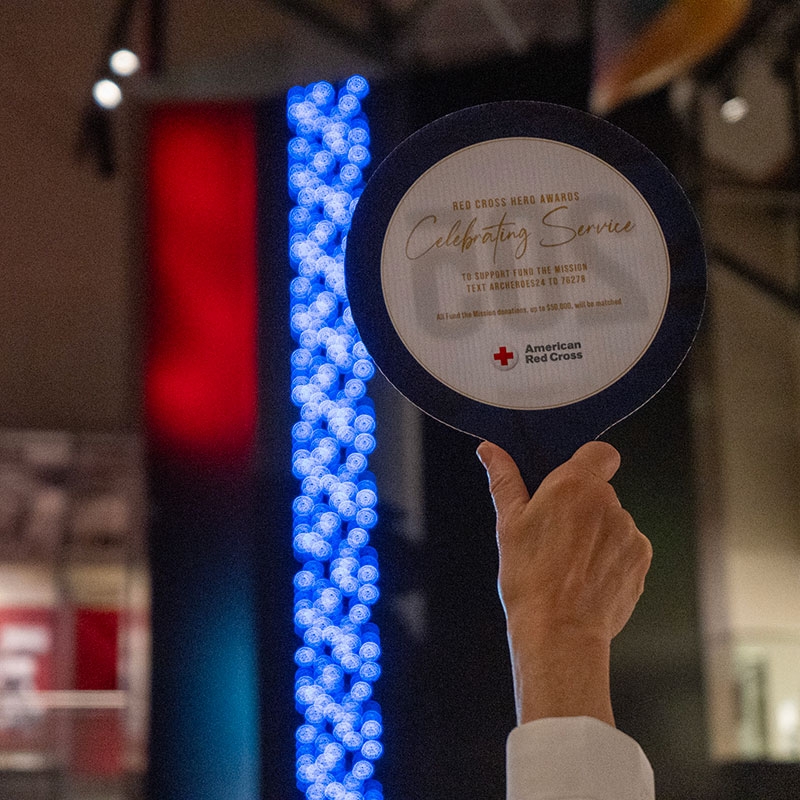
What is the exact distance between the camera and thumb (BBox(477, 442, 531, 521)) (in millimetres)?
544

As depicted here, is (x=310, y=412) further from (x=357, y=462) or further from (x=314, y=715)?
(x=314, y=715)

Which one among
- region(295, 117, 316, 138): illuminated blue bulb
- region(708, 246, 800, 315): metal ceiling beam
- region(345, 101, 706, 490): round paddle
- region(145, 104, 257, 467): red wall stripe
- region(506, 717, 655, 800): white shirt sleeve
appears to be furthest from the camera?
region(708, 246, 800, 315): metal ceiling beam

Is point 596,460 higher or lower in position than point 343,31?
lower

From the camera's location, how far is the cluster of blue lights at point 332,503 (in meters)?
2.11

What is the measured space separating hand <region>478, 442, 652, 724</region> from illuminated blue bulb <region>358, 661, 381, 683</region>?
5.35ft

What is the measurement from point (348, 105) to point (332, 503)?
0.84 metres

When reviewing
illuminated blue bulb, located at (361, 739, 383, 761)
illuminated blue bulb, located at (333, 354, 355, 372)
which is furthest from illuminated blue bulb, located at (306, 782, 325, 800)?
illuminated blue bulb, located at (333, 354, 355, 372)

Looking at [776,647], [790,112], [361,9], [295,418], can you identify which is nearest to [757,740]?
[776,647]

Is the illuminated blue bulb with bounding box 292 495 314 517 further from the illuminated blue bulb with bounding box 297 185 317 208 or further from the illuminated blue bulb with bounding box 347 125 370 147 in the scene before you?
the illuminated blue bulb with bounding box 347 125 370 147

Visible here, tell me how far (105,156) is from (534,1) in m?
1.02

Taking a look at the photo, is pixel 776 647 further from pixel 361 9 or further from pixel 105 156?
pixel 105 156

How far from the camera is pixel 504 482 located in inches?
22.0

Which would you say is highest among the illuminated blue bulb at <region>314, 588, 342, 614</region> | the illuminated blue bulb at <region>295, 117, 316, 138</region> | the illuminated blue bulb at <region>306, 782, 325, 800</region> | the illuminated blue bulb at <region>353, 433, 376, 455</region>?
the illuminated blue bulb at <region>295, 117, 316, 138</region>

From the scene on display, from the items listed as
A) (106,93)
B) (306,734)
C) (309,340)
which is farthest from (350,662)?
(106,93)
